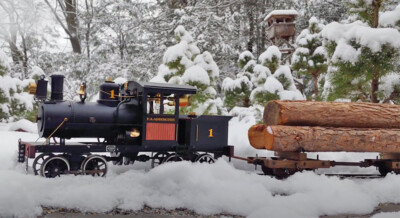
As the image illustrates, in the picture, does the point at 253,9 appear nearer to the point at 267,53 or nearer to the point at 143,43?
the point at 143,43

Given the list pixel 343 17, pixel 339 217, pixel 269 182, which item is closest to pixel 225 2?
pixel 343 17

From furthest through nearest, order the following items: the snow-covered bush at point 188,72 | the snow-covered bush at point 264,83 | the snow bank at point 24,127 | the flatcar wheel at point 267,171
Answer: the snow-covered bush at point 264,83, the snow-covered bush at point 188,72, the snow bank at point 24,127, the flatcar wheel at point 267,171

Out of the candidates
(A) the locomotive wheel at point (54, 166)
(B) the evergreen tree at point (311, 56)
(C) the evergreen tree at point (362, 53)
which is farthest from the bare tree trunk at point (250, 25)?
(A) the locomotive wheel at point (54, 166)

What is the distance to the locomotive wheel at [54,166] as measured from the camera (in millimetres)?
7332

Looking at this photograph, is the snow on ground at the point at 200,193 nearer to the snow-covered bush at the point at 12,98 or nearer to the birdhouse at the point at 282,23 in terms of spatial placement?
the snow-covered bush at the point at 12,98

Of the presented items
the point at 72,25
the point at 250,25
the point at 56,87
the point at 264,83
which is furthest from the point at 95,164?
the point at 250,25

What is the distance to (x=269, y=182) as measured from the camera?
717 centimetres

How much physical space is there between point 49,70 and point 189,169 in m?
17.0

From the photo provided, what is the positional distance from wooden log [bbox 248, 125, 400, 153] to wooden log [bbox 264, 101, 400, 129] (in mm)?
206

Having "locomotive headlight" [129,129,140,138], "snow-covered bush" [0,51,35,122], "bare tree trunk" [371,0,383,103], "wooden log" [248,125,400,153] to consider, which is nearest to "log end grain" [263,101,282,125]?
"wooden log" [248,125,400,153]

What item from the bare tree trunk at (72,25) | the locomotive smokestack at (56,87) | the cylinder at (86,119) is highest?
the bare tree trunk at (72,25)

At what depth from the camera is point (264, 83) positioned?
607 inches

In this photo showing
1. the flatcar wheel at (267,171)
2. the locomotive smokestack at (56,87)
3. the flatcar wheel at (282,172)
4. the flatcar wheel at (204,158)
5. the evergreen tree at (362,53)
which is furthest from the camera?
the evergreen tree at (362,53)

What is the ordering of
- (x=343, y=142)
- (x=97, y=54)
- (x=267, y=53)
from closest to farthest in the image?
(x=343, y=142), (x=267, y=53), (x=97, y=54)
